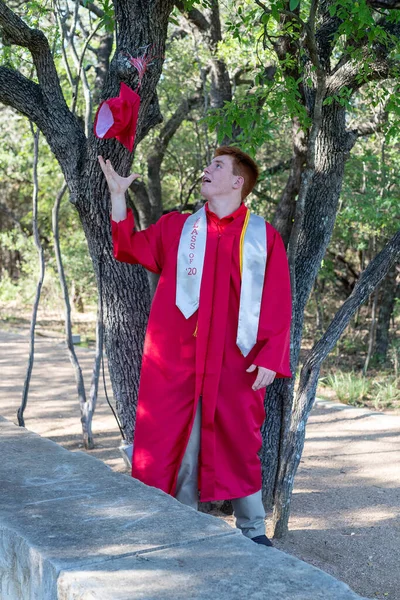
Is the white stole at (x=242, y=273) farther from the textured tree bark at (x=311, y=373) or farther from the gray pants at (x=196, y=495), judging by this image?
the textured tree bark at (x=311, y=373)

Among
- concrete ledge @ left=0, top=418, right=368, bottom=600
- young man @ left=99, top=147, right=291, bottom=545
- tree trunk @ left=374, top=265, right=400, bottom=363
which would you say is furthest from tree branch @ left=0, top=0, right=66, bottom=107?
tree trunk @ left=374, top=265, right=400, bottom=363

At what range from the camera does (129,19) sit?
435 cm

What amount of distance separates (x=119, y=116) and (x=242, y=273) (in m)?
1.04

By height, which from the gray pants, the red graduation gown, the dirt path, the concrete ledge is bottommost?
the dirt path

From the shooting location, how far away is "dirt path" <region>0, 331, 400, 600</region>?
4.19 m

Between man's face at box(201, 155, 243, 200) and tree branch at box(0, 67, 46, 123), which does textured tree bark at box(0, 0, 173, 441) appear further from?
man's face at box(201, 155, 243, 200)

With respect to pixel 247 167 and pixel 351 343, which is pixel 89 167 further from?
pixel 351 343

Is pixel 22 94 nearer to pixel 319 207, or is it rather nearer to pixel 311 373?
pixel 319 207

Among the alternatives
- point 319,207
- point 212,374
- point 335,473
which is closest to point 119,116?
point 212,374

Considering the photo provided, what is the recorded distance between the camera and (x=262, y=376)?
351cm

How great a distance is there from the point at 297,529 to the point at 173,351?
5.53 feet

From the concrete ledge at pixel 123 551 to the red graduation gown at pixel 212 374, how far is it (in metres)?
0.53

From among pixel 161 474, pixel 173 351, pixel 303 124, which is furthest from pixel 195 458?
pixel 303 124

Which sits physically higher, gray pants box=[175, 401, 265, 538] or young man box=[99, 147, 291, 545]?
young man box=[99, 147, 291, 545]
